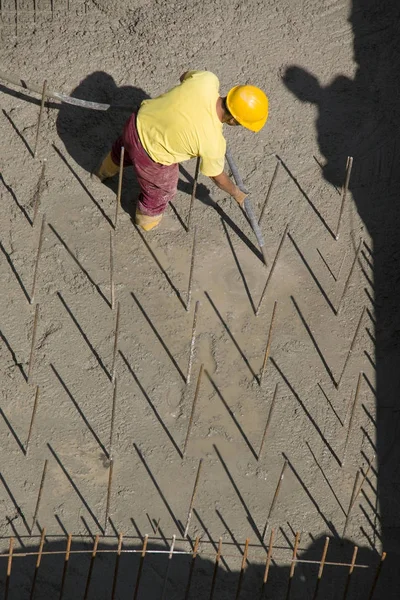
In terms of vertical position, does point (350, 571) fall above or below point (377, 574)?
above

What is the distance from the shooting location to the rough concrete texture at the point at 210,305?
7.71 meters

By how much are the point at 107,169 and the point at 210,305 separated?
1.27 metres

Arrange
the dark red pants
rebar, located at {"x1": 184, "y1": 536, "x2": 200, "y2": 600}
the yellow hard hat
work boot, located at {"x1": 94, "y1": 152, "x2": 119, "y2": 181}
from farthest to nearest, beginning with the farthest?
work boot, located at {"x1": 94, "y1": 152, "x2": 119, "y2": 181}
the dark red pants
the yellow hard hat
rebar, located at {"x1": 184, "y1": 536, "x2": 200, "y2": 600}

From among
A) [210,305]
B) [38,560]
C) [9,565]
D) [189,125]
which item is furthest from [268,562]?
[189,125]

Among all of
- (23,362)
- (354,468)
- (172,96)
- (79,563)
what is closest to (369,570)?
(354,468)

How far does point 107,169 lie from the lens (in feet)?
27.8

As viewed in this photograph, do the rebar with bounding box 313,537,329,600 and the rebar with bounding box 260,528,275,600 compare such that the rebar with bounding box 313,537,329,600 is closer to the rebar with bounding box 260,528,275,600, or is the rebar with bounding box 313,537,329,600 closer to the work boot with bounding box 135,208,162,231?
the rebar with bounding box 260,528,275,600

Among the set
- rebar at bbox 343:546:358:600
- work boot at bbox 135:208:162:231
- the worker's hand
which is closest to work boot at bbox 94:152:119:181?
work boot at bbox 135:208:162:231

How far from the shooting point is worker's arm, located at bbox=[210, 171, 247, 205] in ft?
26.3

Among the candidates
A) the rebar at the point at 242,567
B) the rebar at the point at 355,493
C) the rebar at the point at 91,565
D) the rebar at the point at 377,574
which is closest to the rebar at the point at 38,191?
the rebar at the point at 91,565

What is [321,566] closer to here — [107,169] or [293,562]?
[293,562]

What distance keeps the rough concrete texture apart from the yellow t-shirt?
85 cm

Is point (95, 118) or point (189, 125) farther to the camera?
point (95, 118)

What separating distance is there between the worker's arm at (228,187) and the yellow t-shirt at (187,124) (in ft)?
0.36
